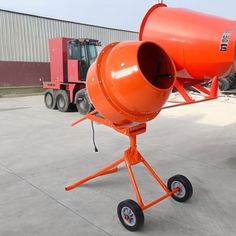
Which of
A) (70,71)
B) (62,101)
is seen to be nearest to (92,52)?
(70,71)

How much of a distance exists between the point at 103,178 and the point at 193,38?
5.58ft

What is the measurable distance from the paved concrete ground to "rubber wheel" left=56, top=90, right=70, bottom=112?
179 cm

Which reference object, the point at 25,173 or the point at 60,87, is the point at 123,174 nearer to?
the point at 25,173

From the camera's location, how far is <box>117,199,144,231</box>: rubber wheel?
208 centimetres

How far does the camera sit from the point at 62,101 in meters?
7.65

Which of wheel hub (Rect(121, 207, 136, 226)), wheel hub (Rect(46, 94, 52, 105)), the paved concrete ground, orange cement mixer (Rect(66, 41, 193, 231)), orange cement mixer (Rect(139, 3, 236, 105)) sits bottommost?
wheel hub (Rect(46, 94, 52, 105))

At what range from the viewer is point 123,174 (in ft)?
10.4

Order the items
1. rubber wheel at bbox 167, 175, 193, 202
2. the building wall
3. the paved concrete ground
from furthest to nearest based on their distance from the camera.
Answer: the building wall, rubber wheel at bbox 167, 175, 193, 202, the paved concrete ground

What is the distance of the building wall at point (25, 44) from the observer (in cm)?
1244

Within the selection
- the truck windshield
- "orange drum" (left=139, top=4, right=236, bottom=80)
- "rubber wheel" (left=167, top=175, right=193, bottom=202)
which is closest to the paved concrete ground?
"rubber wheel" (left=167, top=175, right=193, bottom=202)

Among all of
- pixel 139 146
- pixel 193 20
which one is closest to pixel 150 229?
pixel 193 20

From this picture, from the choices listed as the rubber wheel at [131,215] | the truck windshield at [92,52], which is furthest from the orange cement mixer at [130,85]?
the truck windshield at [92,52]

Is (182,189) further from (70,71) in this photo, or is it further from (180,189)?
(70,71)

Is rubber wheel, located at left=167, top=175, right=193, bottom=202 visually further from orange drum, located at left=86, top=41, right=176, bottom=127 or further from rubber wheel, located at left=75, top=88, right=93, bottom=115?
rubber wheel, located at left=75, top=88, right=93, bottom=115
